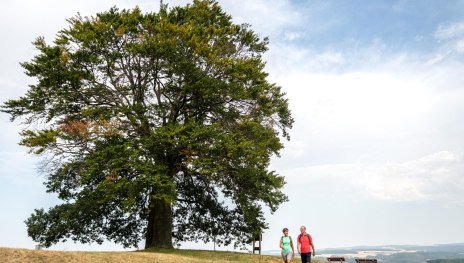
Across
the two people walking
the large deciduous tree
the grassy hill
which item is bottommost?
the grassy hill

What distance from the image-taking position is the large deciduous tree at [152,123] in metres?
26.6

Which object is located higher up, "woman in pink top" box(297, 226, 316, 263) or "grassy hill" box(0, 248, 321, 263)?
"woman in pink top" box(297, 226, 316, 263)

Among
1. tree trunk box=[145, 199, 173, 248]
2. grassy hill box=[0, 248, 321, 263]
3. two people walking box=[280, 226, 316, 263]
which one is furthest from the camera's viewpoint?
tree trunk box=[145, 199, 173, 248]

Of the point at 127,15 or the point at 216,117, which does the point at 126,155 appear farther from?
the point at 127,15

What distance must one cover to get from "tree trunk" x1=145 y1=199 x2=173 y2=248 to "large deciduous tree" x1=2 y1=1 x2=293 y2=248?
8 cm

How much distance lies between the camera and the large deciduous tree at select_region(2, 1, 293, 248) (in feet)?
87.4

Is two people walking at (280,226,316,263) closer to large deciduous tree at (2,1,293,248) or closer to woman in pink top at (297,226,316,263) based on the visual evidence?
woman in pink top at (297,226,316,263)

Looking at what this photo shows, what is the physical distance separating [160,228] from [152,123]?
292 inches

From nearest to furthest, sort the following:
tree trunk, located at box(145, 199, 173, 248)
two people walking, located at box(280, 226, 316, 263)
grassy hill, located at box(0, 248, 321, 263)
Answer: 1. grassy hill, located at box(0, 248, 321, 263)
2. two people walking, located at box(280, 226, 316, 263)
3. tree trunk, located at box(145, 199, 173, 248)

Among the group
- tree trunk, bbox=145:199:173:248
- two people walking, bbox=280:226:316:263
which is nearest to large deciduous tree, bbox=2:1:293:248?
tree trunk, bbox=145:199:173:248

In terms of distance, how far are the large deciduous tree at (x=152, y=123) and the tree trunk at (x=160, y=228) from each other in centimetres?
8

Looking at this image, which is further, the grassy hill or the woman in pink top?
the woman in pink top

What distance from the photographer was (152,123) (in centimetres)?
2950

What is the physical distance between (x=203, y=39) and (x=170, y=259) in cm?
1435
